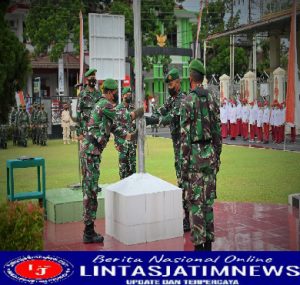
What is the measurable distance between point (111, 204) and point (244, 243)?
1492mm

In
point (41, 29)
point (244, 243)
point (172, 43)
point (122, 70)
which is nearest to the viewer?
point (244, 243)

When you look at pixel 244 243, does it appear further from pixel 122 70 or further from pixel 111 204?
pixel 122 70

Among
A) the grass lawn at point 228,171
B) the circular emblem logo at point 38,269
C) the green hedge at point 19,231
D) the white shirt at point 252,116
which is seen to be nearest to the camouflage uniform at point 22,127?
the grass lawn at point 228,171

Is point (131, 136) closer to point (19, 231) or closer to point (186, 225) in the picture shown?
point (186, 225)

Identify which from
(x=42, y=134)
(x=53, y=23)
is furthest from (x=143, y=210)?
(x=53, y=23)

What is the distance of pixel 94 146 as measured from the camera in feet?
17.0

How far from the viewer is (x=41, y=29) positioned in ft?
75.2

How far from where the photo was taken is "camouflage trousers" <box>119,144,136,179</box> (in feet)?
23.1

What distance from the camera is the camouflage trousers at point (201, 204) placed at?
445cm

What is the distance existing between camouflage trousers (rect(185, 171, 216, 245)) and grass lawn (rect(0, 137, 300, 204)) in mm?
2851

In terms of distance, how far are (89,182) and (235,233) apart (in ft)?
5.85

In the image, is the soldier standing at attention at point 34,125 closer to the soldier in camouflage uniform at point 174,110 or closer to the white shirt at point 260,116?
the white shirt at point 260,116

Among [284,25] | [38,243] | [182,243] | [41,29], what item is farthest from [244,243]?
[41,29]

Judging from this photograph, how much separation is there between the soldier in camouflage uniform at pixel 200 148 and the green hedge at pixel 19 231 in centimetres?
155
